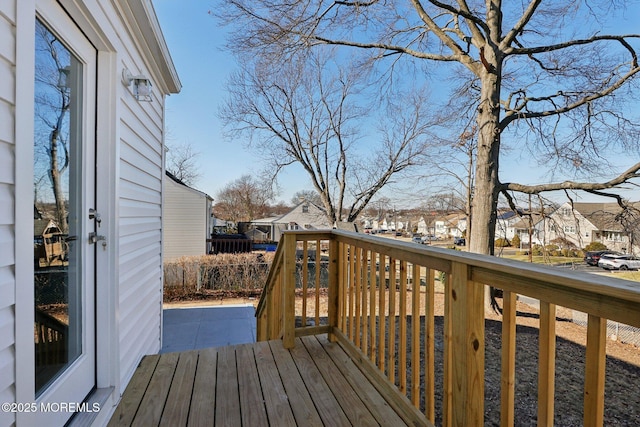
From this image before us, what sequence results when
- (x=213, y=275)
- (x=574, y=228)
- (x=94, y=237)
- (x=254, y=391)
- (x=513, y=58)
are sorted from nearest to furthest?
(x=94, y=237) < (x=254, y=391) < (x=513, y=58) < (x=574, y=228) < (x=213, y=275)

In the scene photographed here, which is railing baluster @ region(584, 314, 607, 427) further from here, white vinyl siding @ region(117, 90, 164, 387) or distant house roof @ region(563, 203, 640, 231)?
distant house roof @ region(563, 203, 640, 231)

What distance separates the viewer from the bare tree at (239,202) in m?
27.4

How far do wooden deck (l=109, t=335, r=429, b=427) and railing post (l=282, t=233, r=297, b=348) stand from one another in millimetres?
104

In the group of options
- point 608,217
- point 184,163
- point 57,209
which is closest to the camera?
point 57,209

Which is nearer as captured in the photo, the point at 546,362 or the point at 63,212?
the point at 546,362

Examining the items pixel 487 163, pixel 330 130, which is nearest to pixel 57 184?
pixel 487 163

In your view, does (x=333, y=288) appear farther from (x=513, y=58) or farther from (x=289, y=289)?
(x=513, y=58)

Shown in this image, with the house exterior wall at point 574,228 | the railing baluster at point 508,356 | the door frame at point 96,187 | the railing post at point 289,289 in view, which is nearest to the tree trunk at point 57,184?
the door frame at point 96,187

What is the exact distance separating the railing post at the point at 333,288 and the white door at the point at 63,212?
158 centimetres

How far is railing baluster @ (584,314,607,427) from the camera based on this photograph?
2.78 feet

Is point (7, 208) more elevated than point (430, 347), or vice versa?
point (7, 208)

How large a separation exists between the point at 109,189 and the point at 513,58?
864 cm

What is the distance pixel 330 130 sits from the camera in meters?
14.0

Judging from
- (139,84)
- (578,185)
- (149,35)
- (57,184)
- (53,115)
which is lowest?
(57,184)
